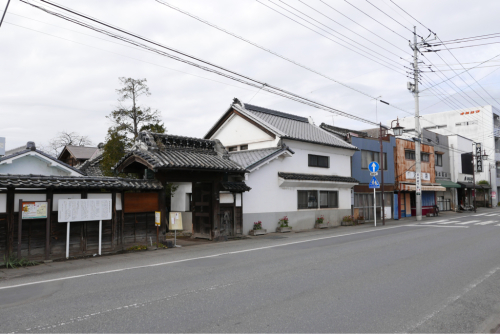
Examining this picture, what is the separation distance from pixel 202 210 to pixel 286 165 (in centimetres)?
662

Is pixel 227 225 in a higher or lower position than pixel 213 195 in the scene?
lower

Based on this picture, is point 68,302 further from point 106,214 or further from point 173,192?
point 173,192

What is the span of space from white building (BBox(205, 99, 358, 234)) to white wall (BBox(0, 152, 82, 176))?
10.8 metres

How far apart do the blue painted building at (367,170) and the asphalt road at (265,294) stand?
1694 centimetres

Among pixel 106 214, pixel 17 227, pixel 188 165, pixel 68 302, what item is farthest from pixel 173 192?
pixel 68 302

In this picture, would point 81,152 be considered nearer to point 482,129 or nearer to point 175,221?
point 175,221

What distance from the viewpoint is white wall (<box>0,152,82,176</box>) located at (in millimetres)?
20406

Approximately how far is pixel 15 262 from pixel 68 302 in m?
5.29

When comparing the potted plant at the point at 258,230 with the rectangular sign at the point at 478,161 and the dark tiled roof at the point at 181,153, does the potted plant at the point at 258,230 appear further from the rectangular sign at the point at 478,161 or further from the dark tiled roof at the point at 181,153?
the rectangular sign at the point at 478,161

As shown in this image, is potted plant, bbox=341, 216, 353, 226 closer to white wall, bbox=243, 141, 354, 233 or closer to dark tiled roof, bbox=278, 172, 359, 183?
white wall, bbox=243, 141, 354, 233

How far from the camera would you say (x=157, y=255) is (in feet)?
41.0

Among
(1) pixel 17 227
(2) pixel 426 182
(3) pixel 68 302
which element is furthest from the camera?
(2) pixel 426 182

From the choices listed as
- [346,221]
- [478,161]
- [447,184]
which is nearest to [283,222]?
[346,221]

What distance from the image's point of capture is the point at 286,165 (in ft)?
72.2
